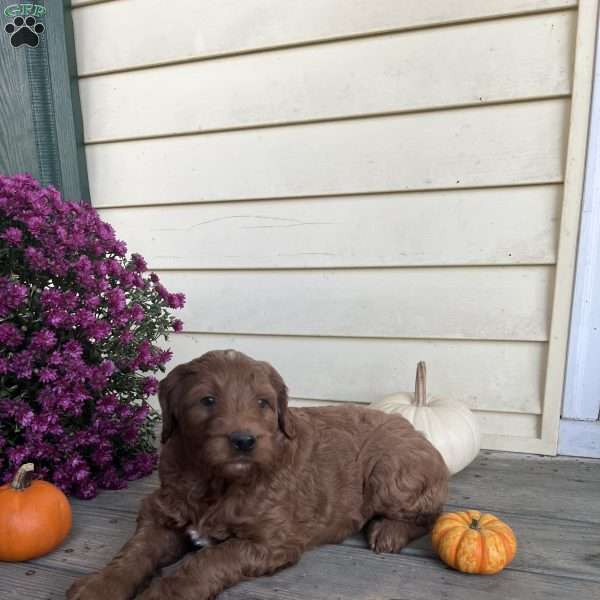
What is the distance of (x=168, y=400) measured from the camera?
207 cm

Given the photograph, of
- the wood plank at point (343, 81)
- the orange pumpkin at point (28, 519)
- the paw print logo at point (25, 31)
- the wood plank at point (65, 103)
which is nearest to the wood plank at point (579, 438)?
the wood plank at point (343, 81)

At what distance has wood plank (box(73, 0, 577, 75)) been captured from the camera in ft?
9.76

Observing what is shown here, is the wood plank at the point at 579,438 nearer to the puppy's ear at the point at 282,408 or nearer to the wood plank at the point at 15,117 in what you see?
the puppy's ear at the point at 282,408

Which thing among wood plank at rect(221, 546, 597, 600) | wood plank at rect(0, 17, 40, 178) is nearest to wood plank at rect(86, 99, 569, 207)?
wood plank at rect(0, 17, 40, 178)

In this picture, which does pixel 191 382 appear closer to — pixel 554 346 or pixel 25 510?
pixel 25 510

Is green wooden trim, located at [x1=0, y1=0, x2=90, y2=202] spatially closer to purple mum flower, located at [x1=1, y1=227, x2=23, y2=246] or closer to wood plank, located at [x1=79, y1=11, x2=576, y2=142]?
wood plank, located at [x1=79, y1=11, x2=576, y2=142]

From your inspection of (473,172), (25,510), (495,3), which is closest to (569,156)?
(473,172)

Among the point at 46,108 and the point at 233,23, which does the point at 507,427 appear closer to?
the point at 233,23

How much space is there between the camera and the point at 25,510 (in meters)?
2.10

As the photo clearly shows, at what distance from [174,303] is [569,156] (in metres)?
2.33

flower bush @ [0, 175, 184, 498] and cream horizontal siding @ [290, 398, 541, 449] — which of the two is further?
cream horizontal siding @ [290, 398, 541, 449]

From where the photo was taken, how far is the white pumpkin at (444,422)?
113 inches

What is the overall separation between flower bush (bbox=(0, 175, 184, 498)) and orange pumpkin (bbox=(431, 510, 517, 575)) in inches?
64.9

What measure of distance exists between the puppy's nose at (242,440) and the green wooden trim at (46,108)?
2.59m
